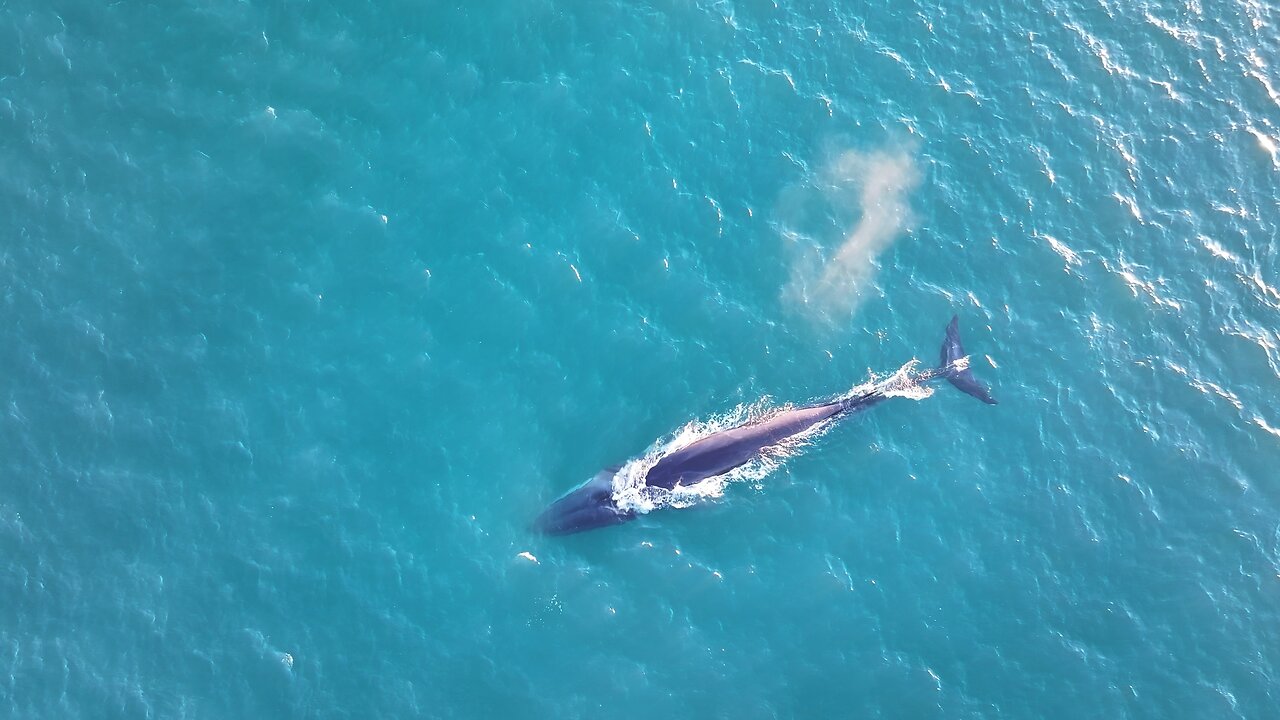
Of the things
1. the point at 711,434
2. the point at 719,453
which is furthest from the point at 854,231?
the point at 719,453

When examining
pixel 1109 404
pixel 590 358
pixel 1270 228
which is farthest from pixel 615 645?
pixel 1270 228

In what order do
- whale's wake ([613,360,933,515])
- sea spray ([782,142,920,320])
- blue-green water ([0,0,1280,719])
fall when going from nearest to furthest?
1. blue-green water ([0,0,1280,719])
2. whale's wake ([613,360,933,515])
3. sea spray ([782,142,920,320])

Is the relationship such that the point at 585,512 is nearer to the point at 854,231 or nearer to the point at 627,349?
the point at 627,349

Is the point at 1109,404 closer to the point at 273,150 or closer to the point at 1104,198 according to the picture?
the point at 1104,198

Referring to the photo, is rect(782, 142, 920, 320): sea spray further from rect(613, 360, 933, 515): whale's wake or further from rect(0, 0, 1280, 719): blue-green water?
rect(613, 360, 933, 515): whale's wake

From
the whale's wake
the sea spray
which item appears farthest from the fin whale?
the sea spray

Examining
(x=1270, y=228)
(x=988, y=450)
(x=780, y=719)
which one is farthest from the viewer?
(x=1270, y=228)

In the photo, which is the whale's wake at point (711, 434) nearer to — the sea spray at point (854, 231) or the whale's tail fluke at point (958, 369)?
the whale's tail fluke at point (958, 369)
